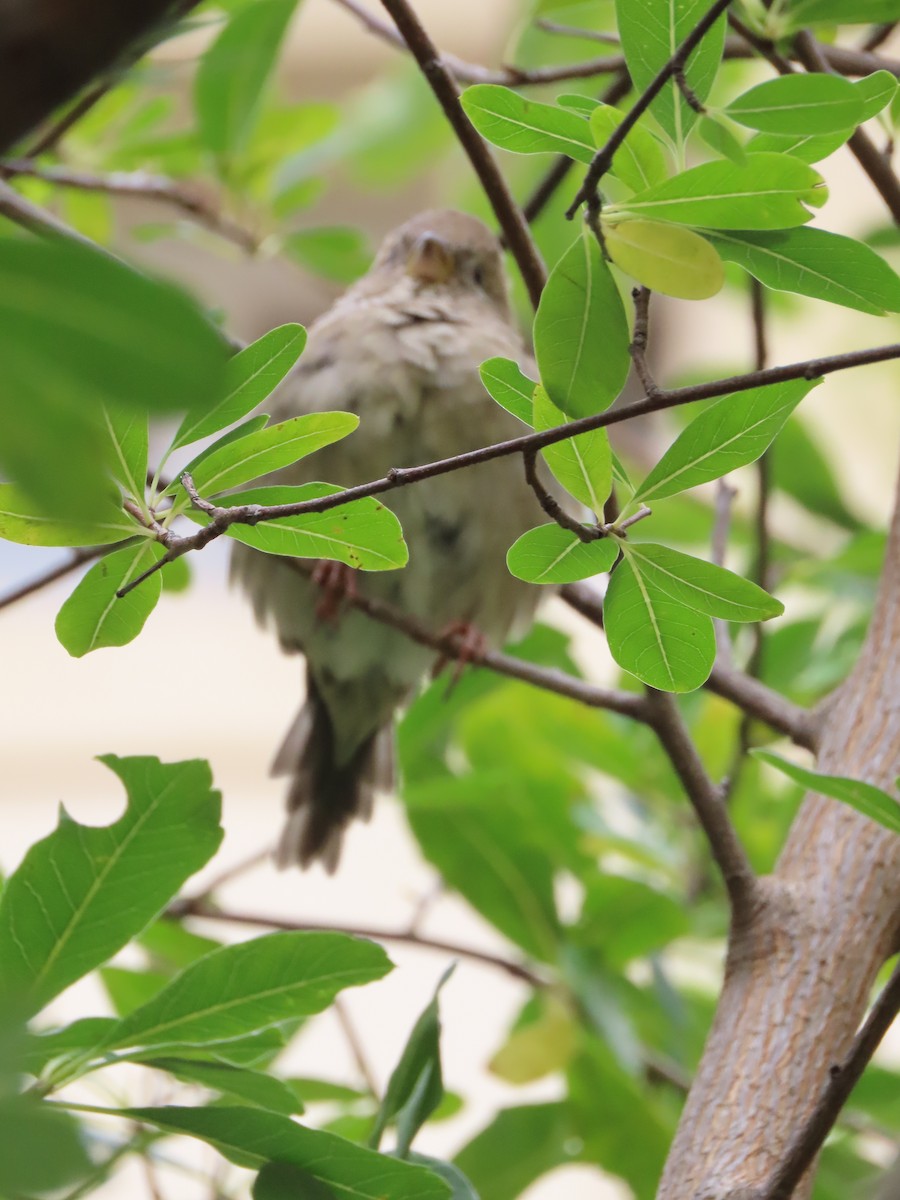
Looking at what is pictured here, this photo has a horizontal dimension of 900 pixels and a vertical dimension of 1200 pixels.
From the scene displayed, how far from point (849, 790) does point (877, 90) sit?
0.42 metres

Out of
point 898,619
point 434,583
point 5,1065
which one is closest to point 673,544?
point 434,583

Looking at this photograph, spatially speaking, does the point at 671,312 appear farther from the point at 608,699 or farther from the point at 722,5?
the point at 722,5

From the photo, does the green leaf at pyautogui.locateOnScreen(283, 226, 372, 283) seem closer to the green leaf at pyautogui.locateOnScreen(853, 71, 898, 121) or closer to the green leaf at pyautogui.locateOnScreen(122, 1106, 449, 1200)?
the green leaf at pyautogui.locateOnScreen(853, 71, 898, 121)

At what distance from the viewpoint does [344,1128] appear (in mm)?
1442

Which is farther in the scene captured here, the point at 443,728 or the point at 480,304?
the point at 480,304

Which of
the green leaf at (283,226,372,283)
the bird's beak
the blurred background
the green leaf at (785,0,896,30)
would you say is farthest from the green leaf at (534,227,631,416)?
the blurred background

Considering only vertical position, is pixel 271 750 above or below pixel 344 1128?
above

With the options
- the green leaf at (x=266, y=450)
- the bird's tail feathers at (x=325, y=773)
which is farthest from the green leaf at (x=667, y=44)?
the bird's tail feathers at (x=325, y=773)

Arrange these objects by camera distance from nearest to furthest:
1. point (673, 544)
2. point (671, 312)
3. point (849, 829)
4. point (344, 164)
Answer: point (849, 829) < point (673, 544) < point (344, 164) < point (671, 312)

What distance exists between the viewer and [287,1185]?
88cm

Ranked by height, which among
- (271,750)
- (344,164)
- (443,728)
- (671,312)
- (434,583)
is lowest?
(443,728)

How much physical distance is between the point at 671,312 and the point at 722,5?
4.82m

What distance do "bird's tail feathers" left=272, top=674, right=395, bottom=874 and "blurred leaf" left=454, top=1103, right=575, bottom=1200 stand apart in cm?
73

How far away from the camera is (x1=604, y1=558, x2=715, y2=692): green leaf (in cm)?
82
